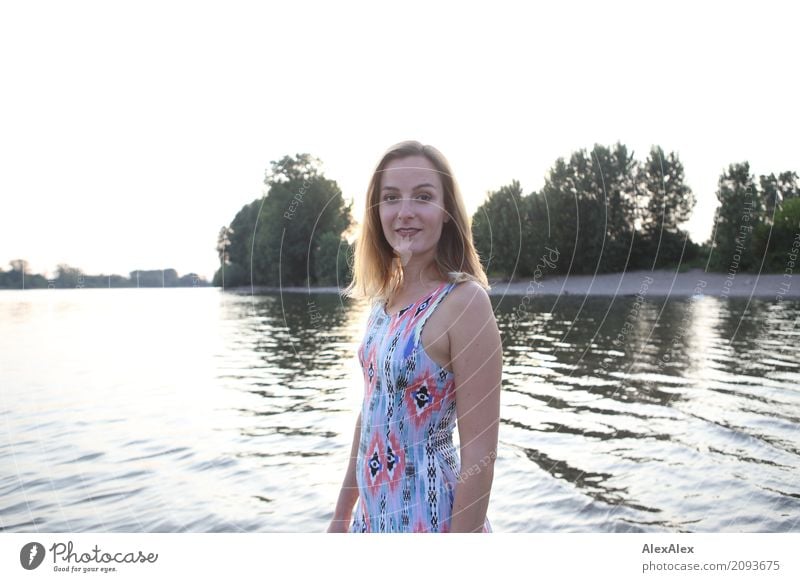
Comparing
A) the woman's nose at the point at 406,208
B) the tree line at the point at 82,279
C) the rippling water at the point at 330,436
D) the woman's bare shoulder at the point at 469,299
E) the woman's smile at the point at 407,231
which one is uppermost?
the woman's nose at the point at 406,208

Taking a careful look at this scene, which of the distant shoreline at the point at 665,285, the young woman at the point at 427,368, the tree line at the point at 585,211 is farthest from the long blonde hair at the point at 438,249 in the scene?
the distant shoreline at the point at 665,285

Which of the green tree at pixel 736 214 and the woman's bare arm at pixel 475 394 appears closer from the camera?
the woman's bare arm at pixel 475 394

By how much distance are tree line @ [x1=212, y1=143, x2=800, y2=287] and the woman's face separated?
53 centimetres

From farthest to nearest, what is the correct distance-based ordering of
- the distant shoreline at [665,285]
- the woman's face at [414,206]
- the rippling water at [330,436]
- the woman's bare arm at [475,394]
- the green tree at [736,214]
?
the distant shoreline at [665,285]
the green tree at [736,214]
the rippling water at [330,436]
the woman's face at [414,206]
the woman's bare arm at [475,394]

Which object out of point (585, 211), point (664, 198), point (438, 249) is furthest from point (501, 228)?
point (438, 249)

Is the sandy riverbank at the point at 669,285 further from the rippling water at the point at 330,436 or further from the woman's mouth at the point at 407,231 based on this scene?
the woman's mouth at the point at 407,231

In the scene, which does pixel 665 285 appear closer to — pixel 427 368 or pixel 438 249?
pixel 438 249

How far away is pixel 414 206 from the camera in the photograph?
1781 mm

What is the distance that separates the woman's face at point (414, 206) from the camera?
1.77 metres

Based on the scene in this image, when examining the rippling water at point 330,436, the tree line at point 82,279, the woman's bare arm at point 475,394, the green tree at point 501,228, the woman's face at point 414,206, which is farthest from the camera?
the rippling water at point 330,436

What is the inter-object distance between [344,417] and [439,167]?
6.39 metres

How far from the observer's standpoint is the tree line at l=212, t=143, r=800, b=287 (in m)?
3.86
